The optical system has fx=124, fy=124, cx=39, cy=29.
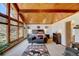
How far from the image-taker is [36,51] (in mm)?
3047

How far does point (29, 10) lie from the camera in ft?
10.1

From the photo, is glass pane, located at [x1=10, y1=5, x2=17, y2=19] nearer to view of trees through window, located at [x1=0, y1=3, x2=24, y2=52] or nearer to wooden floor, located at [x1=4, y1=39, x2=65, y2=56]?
view of trees through window, located at [x1=0, y1=3, x2=24, y2=52]

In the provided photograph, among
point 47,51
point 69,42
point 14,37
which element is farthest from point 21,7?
point 69,42

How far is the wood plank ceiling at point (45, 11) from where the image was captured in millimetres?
2988

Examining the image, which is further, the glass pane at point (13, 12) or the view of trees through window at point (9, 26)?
the glass pane at point (13, 12)

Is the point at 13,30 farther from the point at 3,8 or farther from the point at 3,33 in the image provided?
the point at 3,8

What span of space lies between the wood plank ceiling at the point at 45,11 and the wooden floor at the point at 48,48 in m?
0.56

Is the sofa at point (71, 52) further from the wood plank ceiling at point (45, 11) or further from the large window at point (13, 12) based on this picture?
the large window at point (13, 12)

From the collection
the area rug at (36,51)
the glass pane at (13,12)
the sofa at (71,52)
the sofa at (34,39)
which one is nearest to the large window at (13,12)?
the glass pane at (13,12)

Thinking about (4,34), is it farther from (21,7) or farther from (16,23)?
(21,7)

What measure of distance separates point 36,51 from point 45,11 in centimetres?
101

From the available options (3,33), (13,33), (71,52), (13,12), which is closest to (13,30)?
(13,33)

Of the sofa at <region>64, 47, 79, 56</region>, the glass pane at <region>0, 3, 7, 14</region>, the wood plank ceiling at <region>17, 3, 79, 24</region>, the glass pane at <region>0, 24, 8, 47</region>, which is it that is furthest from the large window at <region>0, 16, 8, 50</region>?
the sofa at <region>64, 47, 79, 56</region>

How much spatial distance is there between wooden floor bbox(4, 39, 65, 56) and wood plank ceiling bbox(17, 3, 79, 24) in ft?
1.84
